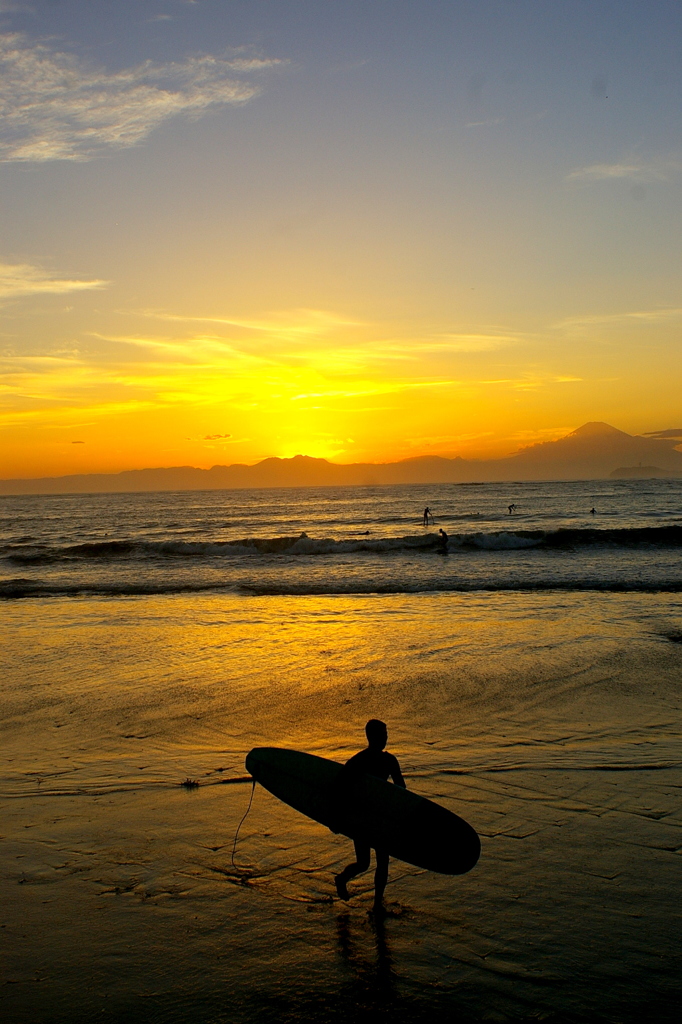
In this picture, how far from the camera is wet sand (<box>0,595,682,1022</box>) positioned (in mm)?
4367

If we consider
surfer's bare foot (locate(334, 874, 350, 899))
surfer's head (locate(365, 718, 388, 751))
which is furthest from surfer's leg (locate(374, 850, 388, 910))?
surfer's head (locate(365, 718, 388, 751))

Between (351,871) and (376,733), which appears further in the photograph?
(376,733)

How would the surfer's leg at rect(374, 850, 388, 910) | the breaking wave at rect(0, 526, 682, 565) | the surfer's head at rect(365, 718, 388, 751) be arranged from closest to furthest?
the surfer's leg at rect(374, 850, 388, 910)
the surfer's head at rect(365, 718, 388, 751)
the breaking wave at rect(0, 526, 682, 565)

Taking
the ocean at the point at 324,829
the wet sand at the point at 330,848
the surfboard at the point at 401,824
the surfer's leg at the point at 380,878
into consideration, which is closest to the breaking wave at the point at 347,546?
the ocean at the point at 324,829

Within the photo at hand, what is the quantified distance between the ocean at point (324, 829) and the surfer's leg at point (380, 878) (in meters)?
0.13

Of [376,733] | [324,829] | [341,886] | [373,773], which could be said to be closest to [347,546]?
[324,829]

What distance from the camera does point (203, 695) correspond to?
36.1 ft

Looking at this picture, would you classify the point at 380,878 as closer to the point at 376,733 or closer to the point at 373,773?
the point at 373,773

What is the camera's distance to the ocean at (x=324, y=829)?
4402mm

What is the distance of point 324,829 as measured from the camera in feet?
21.2

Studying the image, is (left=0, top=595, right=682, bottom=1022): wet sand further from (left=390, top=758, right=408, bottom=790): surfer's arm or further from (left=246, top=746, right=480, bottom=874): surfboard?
(left=390, top=758, right=408, bottom=790): surfer's arm

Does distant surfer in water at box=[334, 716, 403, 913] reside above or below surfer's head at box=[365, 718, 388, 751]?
below

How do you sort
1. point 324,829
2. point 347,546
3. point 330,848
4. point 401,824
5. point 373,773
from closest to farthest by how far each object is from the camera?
point 401,824, point 373,773, point 330,848, point 324,829, point 347,546

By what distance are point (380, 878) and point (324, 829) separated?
1.37 meters
